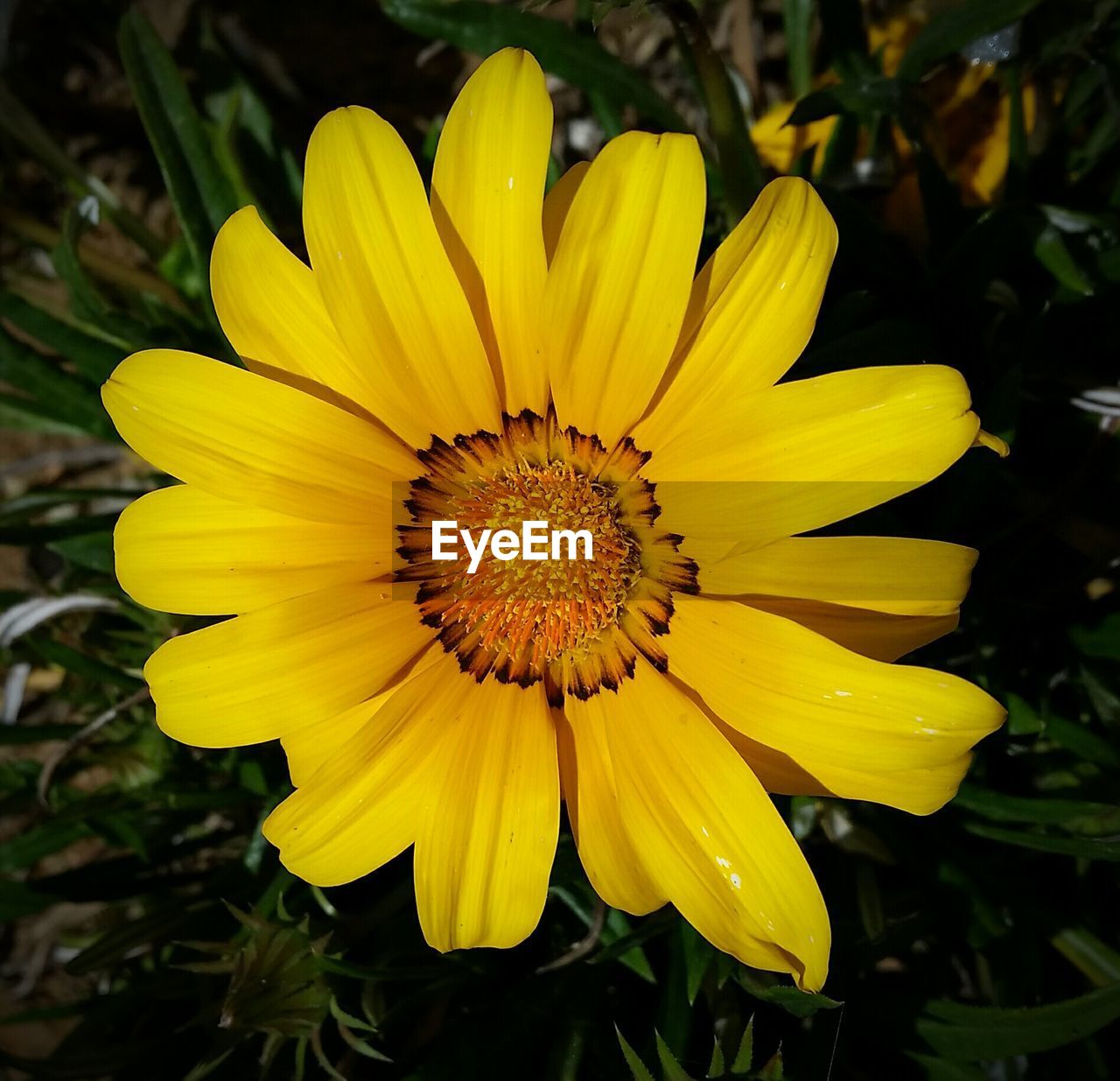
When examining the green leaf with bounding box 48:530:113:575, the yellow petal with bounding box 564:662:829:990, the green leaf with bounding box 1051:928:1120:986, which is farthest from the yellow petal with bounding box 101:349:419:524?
the green leaf with bounding box 1051:928:1120:986

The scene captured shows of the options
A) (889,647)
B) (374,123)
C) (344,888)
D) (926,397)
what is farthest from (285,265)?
(344,888)

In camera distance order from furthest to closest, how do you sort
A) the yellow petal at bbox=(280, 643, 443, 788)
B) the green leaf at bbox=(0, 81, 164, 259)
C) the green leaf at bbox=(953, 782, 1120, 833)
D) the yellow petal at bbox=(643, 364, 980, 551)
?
the green leaf at bbox=(0, 81, 164, 259)
the green leaf at bbox=(953, 782, 1120, 833)
the yellow petal at bbox=(280, 643, 443, 788)
the yellow petal at bbox=(643, 364, 980, 551)

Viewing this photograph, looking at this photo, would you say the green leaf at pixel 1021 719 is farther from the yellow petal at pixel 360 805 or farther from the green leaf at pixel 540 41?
the green leaf at pixel 540 41

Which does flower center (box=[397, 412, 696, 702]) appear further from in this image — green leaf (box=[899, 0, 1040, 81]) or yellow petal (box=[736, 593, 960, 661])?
green leaf (box=[899, 0, 1040, 81])

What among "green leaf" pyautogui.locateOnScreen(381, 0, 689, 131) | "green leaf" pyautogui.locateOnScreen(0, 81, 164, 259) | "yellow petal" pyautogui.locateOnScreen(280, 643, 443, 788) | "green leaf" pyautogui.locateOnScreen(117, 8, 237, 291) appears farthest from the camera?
"green leaf" pyautogui.locateOnScreen(0, 81, 164, 259)

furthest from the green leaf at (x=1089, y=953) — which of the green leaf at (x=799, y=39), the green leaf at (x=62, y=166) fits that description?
the green leaf at (x=62, y=166)

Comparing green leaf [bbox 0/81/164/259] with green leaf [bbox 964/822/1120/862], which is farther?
green leaf [bbox 0/81/164/259]

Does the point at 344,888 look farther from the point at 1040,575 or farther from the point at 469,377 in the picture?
the point at 1040,575

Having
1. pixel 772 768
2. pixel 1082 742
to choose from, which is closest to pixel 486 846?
pixel 772 768
